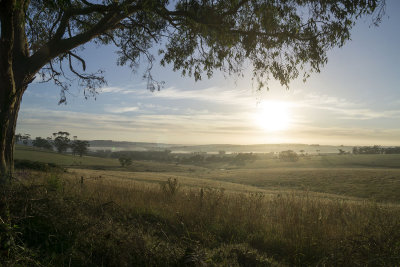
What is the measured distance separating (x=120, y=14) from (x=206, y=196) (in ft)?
21.1

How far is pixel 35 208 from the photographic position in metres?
4.23

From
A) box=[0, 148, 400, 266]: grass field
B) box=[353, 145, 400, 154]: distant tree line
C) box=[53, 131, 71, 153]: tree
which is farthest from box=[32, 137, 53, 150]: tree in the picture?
box=[353, 145, 400, 154]: distant tree line

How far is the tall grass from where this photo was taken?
3607 millimetres

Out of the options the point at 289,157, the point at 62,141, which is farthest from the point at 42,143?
the point at 289,157

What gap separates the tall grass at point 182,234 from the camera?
11.8ft

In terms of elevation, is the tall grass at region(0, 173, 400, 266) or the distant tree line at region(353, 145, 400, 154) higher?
the distant tree line at region(353, 145, 400, 154)

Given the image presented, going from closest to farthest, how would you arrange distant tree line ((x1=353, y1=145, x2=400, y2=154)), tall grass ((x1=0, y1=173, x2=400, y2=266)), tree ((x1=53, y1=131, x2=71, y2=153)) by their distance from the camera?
tall grass ((x1=0, y1=173, x2=400, y2=266)) < tree ((x1=53, y1=131, x2=71, y2=153)) < distant tree line ((x1=353, y1=145, x2=400, y2=154))

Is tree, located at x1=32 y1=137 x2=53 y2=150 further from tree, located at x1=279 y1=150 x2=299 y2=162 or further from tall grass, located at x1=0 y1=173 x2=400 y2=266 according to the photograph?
tall grass, located at x1=0 y1=173 x2=400 y2=266

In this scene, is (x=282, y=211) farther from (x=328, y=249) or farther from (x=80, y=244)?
(x=80, y=244)

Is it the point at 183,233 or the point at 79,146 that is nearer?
the point at 183,233

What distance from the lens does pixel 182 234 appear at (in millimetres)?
5090

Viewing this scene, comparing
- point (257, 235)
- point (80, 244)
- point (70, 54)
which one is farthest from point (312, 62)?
point (70, 54)

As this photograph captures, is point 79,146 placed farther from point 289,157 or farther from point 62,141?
point 289,157

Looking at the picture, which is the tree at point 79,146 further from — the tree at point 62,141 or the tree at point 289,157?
the tree at point 289,157
